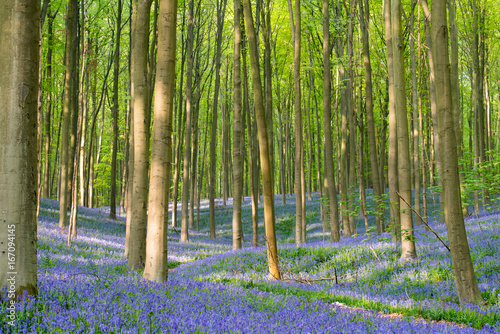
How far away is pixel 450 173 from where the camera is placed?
20.4 ft

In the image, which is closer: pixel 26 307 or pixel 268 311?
pixel 26 307

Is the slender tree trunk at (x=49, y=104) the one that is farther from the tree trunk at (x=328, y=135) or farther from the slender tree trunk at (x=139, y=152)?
the tree trunk at (x=328, y=135)

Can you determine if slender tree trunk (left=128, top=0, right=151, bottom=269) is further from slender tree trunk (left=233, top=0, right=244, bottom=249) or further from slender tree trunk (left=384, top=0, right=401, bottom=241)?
slender tree trunk (left=384, top=0, right=401, bottom=241)

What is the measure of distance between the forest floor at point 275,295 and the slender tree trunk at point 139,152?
0.62m

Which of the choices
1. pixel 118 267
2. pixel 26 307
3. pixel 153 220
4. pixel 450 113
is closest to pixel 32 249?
pixel 26 307

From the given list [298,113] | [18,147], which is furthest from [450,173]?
[18,147]

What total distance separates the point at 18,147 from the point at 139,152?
4.71m

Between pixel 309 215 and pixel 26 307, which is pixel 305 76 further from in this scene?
pixel 26 307

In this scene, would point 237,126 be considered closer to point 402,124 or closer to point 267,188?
point 267,188

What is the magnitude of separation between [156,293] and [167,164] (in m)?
2.20

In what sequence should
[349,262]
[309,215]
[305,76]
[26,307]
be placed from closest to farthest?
[26,307] → [349,262] → [305,76] → [309,215]

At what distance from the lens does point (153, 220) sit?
18.9 feet

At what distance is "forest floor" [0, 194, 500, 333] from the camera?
3.50 meters

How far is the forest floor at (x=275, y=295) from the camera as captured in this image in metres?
3.50
